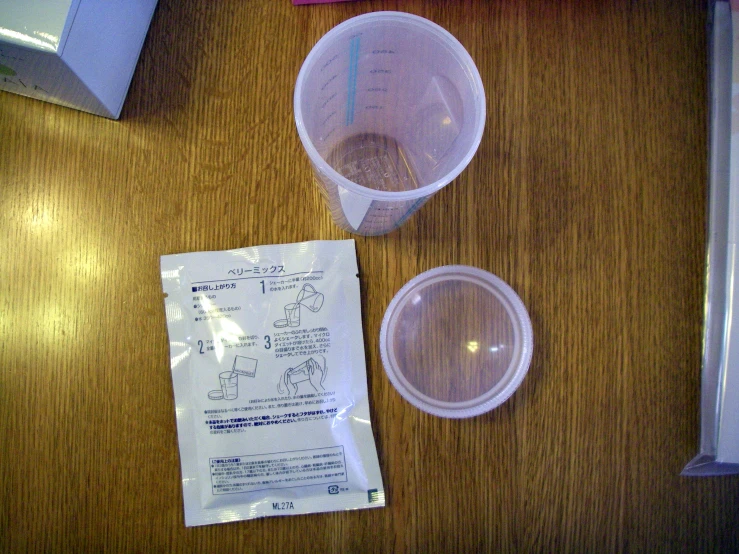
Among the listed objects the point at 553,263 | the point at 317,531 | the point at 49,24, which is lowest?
the point at 317,531

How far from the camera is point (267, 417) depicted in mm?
614

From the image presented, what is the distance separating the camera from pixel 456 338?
2.07ft

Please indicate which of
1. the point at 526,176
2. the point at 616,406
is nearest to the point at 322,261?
the point at 526,176

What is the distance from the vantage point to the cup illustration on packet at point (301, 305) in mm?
620

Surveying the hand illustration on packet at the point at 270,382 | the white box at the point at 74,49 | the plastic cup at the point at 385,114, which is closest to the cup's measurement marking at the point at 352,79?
the plastic cup at the point at 385,114

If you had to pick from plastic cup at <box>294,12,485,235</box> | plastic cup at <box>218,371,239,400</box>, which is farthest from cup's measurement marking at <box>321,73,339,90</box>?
plastic cup at <box>218,371,239,400</box>

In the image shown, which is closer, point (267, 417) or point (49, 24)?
point (49, 24)

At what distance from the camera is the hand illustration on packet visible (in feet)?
1.98

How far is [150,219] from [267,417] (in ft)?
0.90

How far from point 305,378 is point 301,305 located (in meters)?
0.09

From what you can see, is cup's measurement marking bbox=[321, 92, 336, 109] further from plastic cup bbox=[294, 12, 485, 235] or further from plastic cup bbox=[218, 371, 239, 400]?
plastic cup bbox=[218, 371, 239, 400]

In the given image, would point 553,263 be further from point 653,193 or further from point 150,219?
point 150,219

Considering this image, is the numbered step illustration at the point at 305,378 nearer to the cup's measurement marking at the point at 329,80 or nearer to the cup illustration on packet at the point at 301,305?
the cup illustration on packet at the point at 301,305

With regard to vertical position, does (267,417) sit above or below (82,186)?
below
